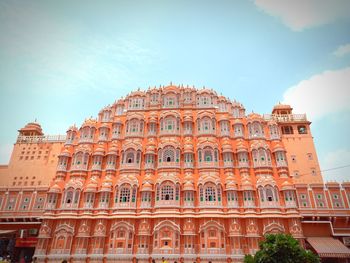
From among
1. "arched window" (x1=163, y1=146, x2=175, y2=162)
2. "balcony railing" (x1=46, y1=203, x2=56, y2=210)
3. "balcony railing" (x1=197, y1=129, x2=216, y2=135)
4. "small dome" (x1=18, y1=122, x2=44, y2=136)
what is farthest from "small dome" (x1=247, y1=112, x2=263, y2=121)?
"small dome" (x1=18, y1=122, x2=44, y2=136)

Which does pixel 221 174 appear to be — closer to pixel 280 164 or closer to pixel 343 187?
pixel 280 164

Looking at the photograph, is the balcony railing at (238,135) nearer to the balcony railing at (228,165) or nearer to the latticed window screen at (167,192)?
the balcony railing at (228,165)

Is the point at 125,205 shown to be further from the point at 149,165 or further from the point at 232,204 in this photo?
the point at 232,204

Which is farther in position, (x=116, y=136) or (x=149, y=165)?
(x=116, y=136)

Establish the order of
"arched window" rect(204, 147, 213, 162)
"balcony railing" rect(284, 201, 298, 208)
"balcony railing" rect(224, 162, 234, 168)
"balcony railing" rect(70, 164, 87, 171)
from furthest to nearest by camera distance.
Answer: "balcony railing" rect(70, 164, 87, 171)
"arched window" rect(204, 147, 213, 162)
"balcony railing" rect(224, 162, 234, 168)
"balcony railing" rect(284, 201, 298, 208)

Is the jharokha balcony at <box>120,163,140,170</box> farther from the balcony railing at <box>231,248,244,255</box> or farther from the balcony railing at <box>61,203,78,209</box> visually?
the balcony railing at <box>231,248,244,255</box>

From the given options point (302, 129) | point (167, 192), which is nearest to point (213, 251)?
point (167, 192)

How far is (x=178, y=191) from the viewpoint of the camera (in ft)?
90.8

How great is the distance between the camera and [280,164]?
1145 inches

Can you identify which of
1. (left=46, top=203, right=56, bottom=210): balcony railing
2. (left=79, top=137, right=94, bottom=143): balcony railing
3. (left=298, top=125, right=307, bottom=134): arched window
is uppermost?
(left=298, top=125, right=307, bottom=134): arched window

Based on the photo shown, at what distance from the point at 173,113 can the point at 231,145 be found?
8105mm

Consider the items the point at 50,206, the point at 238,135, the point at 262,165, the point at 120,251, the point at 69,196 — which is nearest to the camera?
the point at 120,251

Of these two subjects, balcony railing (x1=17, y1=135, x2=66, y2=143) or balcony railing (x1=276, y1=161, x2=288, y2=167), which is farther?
balcony railing (x1=17, y1=135, x2=66, y2=143)

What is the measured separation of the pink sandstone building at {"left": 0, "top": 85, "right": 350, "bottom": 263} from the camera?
2584 cm
